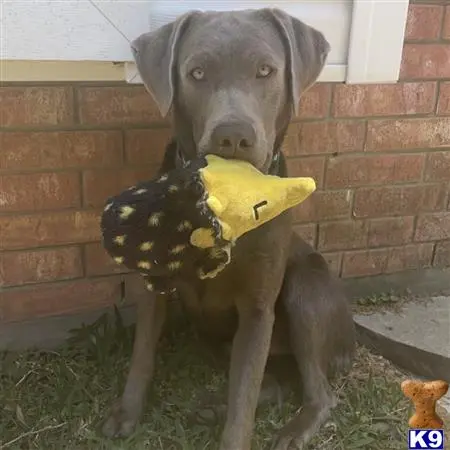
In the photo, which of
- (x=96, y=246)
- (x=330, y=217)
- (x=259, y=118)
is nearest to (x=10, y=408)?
(x=96, y=246)

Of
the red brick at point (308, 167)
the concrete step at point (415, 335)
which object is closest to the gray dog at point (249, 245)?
the concrete step at point (415, 335)

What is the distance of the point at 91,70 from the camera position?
2441 millimetres

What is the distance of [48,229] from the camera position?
2.89 m

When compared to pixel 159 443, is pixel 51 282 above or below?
above

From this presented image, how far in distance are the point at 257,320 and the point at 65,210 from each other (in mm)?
995

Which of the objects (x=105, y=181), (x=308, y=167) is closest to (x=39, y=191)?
(x=105, y=181)

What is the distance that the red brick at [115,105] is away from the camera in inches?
110

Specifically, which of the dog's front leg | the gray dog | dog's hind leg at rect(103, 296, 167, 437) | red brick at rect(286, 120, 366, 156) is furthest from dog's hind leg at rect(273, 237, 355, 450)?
red brick at rect(286, 120, 366, 156)

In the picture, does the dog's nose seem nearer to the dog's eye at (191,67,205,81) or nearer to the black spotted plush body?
the black spotted plush body

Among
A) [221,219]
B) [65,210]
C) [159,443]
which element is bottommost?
[159,443]

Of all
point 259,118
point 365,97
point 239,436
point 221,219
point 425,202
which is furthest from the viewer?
point 425,202

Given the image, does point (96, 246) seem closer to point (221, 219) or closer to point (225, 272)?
point (225, 272)

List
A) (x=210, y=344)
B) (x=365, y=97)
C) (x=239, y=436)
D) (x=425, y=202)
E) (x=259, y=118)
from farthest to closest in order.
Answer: (x=425, y=202) → (x=365, y=97) → (x=210, y=344) → (x=239, y=436) → (x=259, y=118)

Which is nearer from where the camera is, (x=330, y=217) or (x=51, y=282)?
(x=51, y=282)
